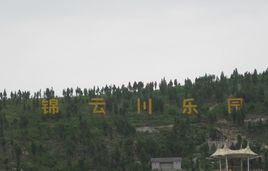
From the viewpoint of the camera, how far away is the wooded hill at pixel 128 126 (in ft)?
303

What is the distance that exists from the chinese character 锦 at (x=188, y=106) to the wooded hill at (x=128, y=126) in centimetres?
124

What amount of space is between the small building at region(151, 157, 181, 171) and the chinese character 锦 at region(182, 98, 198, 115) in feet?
45.6

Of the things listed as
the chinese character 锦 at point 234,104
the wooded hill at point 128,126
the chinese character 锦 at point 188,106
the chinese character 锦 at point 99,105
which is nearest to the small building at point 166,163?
the wooded hill at point 128,126

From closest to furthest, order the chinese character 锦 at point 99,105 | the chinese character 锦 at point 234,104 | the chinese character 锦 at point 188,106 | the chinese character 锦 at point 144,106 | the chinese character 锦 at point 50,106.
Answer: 1. the chinese character 锦 at point 188,106
2. the chinese character 锦 at point 50,106
3. the chinese character 锦 at point 234,104
4. the chinese character 锦 at point 99,105
5. the chinese character 锦 at point 144,106

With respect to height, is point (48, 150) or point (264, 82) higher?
point (264, 82)

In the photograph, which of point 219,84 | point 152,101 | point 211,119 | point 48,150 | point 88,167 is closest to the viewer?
point 88,167

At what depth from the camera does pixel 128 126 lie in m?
109

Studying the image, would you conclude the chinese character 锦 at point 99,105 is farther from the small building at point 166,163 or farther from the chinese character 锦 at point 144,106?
the small building at point 166,163

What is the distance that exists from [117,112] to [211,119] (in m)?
15.0

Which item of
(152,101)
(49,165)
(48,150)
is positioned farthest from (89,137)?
(152,101)

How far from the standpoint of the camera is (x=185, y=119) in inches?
4542

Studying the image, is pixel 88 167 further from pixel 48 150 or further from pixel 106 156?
pixel 48 150

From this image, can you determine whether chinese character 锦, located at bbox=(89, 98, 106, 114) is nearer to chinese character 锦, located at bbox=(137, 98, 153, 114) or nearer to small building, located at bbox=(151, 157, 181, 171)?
chinese character 锦, located at bbox=(137, 98, 153, 114)

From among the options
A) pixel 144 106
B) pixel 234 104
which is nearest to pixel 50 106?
pixel 144 106
